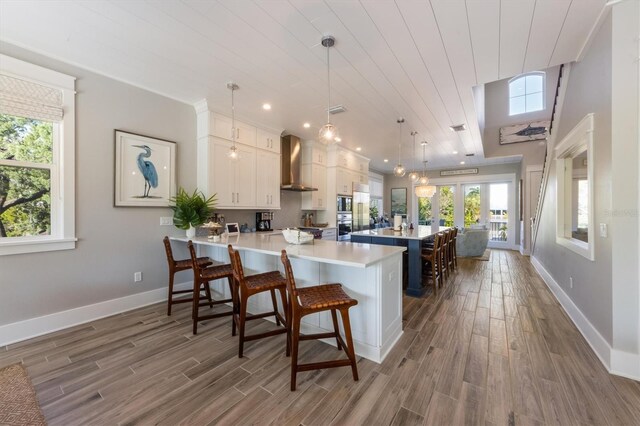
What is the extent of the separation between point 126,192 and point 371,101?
135 inches

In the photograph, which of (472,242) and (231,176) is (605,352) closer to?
(231,176)

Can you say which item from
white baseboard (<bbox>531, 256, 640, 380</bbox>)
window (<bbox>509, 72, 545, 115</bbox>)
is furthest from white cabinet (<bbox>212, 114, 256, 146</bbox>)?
window (<bbox>509, 72, 545, 115</bbox>)

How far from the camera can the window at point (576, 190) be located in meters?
2.46

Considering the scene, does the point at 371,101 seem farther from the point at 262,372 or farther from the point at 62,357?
the point at 62,357

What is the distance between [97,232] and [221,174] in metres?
1.68

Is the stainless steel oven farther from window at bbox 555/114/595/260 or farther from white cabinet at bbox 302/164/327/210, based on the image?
window at bbox 555/114/595/260

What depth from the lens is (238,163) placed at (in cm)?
428

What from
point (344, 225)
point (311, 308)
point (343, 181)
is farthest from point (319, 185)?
point (311, 308)

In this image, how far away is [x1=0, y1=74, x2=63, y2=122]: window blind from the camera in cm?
245

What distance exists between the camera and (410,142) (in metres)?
5.85

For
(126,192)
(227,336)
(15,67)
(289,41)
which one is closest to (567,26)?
(289,41)

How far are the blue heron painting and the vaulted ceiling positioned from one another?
84 cm

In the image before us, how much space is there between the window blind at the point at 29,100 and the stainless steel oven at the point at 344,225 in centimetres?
493

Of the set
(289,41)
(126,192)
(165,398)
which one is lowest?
(165,398)
